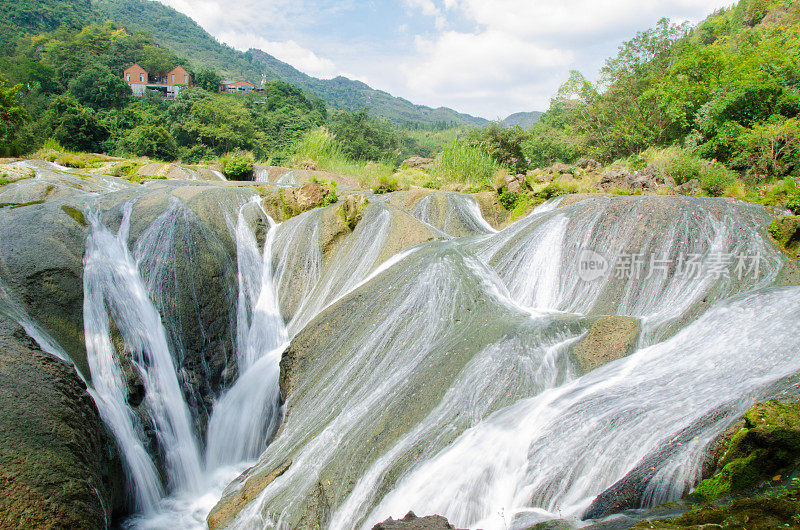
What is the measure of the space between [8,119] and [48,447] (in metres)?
23.4

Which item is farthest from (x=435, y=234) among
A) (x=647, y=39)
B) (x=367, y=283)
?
(x=647, y=39)

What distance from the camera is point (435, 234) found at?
8867mm

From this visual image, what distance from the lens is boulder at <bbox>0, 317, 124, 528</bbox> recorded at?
3670 millimetres

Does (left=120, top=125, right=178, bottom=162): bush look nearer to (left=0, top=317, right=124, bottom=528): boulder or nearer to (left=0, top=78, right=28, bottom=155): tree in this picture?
(left=0, top=78, right=28, bottom=155): tree

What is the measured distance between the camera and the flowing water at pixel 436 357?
150 inches

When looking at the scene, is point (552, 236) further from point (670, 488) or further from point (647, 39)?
point (647, 39)

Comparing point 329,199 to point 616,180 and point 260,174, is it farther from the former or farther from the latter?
point 260,174

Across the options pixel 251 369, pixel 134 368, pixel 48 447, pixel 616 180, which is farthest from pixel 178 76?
pixel 48 447

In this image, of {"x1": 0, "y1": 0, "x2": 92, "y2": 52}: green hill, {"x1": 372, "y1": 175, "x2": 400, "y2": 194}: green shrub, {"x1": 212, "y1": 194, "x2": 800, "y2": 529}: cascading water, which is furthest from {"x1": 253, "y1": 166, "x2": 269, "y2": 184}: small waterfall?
{"x1": 0, "y1": 0, "x2": 92, "y2": 52}: green hill

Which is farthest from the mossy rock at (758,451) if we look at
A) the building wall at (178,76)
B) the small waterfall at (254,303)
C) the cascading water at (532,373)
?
the building wall at (178,76)

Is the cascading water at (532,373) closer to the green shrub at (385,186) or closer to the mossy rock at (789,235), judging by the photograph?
the mossy rock at (789,235)

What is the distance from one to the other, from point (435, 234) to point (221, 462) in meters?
5.39

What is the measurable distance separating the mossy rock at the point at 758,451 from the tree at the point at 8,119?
85.4ft

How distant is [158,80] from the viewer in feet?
270
